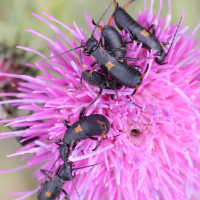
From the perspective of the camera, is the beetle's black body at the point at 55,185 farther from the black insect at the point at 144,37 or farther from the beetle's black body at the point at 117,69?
the black insect at the point at 144,37

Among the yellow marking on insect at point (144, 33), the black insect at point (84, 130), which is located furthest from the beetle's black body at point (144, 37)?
the black insect at point (84, 130)

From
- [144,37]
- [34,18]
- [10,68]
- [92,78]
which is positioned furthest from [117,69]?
[34,18]

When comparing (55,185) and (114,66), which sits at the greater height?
(114,66)

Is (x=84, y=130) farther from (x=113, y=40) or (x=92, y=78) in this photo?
(x=113, y=40)

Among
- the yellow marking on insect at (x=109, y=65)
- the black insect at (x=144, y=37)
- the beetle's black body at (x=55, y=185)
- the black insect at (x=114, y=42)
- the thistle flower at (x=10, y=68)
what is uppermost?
the black insect at (x=144, y=37)

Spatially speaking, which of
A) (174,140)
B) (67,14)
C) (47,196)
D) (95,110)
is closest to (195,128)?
(174,140)

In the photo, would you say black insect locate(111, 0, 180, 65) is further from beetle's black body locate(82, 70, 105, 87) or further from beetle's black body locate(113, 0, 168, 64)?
beetle's black body locate(82, 70, 105, 87)

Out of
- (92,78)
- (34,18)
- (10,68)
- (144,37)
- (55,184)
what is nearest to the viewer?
(92,78)
